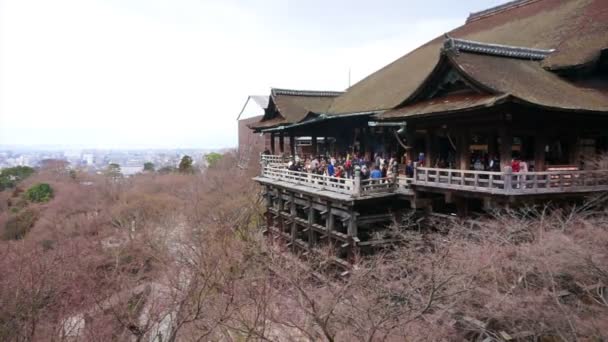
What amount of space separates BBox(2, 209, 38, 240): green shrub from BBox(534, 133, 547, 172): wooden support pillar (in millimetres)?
33935

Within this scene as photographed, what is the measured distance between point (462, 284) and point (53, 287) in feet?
37.9

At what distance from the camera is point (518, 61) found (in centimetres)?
1426

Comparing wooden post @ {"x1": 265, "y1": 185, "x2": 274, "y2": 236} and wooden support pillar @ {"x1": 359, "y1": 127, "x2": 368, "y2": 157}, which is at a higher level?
wooden support pillar @ {"x1": 359, "y1": 127, "x2": 368, "y2": 157}

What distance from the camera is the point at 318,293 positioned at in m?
13.3

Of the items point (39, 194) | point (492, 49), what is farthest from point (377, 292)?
point (39, 194)

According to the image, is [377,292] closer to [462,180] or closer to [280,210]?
[462,180]

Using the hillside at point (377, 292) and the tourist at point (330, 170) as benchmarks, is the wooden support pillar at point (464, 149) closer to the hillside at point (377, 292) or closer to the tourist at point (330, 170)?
the hillside at point (377, 292)

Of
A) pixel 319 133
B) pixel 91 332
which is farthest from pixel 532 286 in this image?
pixel 319 133

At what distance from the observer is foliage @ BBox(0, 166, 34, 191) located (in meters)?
54.0

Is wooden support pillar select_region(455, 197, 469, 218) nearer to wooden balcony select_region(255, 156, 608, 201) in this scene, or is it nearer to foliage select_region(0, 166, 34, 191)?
wooden balcony select_region(255, 156, 608, 201)

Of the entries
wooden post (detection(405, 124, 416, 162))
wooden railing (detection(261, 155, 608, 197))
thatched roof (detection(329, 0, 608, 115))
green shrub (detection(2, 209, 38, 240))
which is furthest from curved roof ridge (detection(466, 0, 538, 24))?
green shrub (detection(2, 209, 38, 240))

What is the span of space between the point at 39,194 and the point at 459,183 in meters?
43.5

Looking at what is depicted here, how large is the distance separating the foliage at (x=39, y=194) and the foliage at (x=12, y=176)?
12819mm

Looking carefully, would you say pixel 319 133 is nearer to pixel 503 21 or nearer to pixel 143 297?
pixel 503 21
